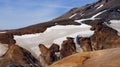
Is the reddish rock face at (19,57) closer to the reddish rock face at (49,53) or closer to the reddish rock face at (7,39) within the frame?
the reddish rock face at (49,53)

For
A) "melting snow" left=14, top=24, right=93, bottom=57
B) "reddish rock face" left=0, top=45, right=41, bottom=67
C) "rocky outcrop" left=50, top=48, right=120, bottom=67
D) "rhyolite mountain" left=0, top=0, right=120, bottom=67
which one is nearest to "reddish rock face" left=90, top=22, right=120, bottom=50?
"rhyolite mountain" left=0, top=0, right=120, bottom=67

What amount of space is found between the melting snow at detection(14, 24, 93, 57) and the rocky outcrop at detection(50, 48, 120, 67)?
198 feet

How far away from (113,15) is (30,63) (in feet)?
169

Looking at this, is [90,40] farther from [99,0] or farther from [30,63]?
[99,0]

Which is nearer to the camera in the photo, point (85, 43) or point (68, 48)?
point (68, 48)

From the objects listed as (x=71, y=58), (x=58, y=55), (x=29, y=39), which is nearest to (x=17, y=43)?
(x=29, y=39)

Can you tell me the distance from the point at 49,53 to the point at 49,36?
848cm

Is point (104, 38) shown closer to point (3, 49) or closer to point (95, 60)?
point (3, 49)

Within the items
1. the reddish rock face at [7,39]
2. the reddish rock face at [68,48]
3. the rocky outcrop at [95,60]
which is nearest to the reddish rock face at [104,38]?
the reddish rock face at [68,48]

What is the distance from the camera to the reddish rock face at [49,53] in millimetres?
75875

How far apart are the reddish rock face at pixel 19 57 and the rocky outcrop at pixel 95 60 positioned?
5193 centimetres

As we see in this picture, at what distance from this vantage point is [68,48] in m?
77.1

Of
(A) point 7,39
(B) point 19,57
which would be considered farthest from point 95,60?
(A) point 7,39

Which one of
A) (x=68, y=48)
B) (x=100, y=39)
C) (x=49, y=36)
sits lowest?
(x=68, y=48)
